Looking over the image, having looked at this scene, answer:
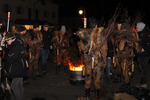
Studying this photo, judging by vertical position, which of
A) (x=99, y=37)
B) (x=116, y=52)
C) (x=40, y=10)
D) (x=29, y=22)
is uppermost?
(x=40, y=10)

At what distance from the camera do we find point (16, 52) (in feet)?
17.5

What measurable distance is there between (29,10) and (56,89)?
138ft

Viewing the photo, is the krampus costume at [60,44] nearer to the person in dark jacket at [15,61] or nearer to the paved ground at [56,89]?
the paved ground at [56,89]

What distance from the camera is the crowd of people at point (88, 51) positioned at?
549 cm

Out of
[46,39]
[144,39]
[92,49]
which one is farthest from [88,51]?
[46,39]

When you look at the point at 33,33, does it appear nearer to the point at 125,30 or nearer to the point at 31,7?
the point at 125,30

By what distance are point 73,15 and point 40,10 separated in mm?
16265

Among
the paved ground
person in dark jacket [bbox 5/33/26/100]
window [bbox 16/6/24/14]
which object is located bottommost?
the paved ground

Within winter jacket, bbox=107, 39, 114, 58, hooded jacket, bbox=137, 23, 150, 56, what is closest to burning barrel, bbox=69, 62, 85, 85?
winter jacket, bbox=107, 39, 114, 58

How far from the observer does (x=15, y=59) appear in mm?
5328

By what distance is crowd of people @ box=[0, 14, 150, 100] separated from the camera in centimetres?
549

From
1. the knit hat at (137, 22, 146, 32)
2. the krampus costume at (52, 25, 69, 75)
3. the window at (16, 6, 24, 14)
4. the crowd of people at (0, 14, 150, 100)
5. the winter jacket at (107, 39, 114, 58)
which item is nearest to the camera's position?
the crowd of people at (0, 14, 150, 100)

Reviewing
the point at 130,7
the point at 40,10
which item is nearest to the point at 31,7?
the point at 40,10

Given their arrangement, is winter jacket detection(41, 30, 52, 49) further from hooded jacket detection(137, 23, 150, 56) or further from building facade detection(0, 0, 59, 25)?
building facade detection(0, 0, 59, 25)
